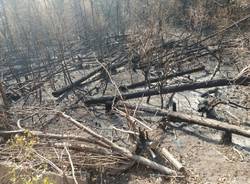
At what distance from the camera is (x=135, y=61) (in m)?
15.8

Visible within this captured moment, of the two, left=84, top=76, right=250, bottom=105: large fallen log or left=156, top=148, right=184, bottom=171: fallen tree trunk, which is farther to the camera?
left=84, top=76, right=250, bottom=105: large fallen log

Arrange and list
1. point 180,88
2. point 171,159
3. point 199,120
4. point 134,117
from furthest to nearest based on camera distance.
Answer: point 180,88, point 134,117, point 199,120, point 171,159

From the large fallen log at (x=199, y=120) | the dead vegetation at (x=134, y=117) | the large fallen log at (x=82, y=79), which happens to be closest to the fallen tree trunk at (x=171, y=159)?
the dead vegetation at (x=134, y=117)

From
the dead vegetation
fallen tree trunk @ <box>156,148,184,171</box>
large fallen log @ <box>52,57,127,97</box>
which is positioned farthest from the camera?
large fallen log @ <box>52,57,127,97</box>

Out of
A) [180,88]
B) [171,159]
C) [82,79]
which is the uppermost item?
[180,88]

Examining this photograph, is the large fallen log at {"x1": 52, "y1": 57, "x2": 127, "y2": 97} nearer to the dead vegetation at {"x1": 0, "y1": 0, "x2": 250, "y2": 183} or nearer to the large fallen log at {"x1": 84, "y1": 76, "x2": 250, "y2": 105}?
the dead vegetation at {"x1": 0, "y1": 0, "x2": 250, "y2": 183}

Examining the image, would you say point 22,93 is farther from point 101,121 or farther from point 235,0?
point 235,0

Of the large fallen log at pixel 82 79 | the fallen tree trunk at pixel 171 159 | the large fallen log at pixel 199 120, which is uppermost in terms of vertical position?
the large fallen log at pixel 199 120

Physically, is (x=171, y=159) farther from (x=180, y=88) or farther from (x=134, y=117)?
(x=180, y=88)

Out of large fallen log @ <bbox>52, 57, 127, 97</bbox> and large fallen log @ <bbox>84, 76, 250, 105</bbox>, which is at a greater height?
large fallen log @ <bbox>84, 76, 250, 105</bbox>

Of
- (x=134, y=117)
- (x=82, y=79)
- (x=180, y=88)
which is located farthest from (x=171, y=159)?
(x=82, y=79)

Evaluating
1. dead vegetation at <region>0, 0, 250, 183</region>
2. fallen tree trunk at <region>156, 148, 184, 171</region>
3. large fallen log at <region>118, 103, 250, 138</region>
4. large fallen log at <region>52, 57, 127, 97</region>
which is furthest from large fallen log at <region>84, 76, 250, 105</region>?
fallen tree trunk at <region>156, 148, 184, 171</region>

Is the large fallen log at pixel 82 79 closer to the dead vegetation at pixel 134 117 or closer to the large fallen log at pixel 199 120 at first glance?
the dead vegetation at pixel 134 117

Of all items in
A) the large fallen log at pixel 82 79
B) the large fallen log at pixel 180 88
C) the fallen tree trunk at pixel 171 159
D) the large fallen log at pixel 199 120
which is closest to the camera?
the fallen tree trunk at pixel 171 159
